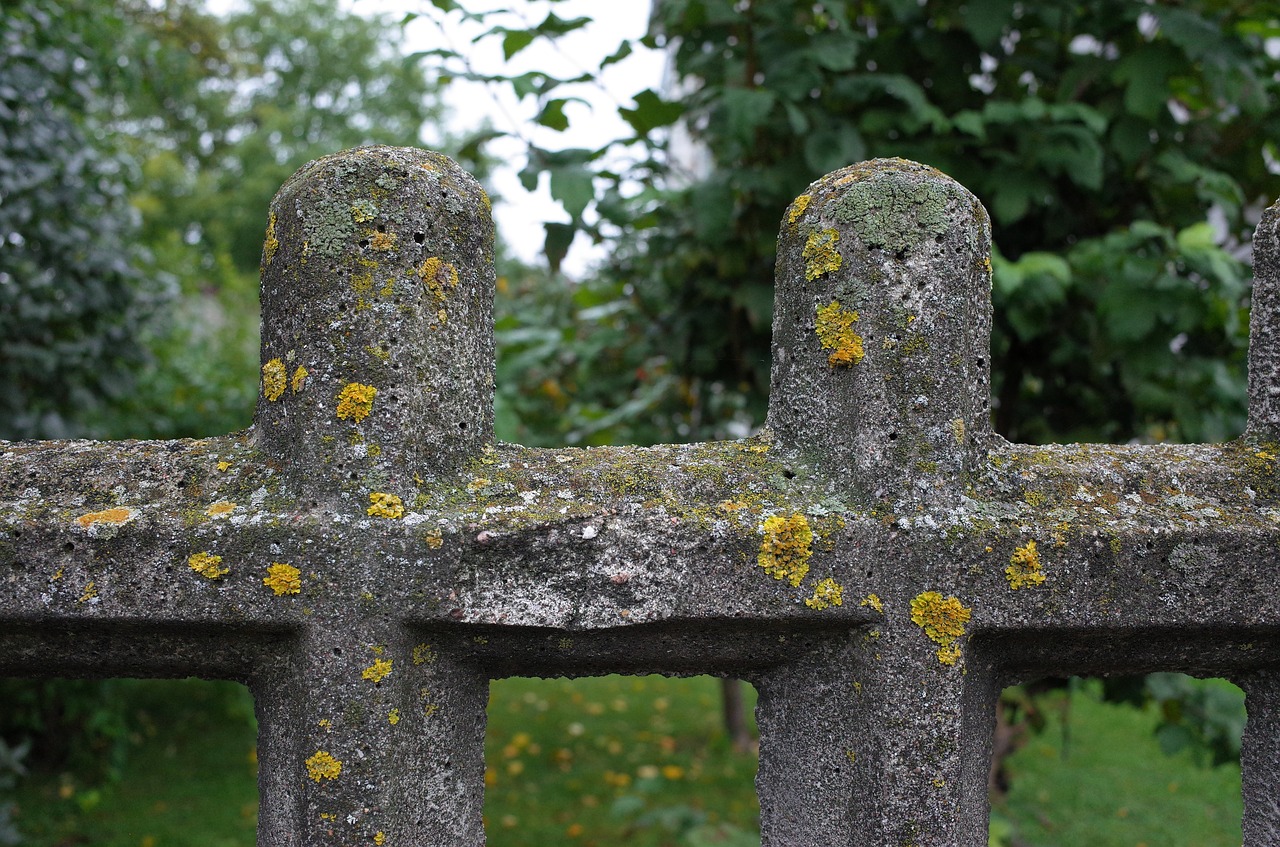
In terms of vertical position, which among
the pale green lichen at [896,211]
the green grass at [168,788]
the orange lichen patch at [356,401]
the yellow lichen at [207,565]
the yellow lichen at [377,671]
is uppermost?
the pale green lichen at [896,211]

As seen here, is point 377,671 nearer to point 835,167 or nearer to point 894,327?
point 894,327

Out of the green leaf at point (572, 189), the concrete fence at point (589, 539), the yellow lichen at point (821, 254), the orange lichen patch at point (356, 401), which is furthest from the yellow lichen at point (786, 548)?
the green leaf at point (572, 189)

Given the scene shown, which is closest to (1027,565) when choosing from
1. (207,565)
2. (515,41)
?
(207,565)

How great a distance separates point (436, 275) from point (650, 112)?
142cm

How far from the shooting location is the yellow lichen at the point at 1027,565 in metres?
1.23

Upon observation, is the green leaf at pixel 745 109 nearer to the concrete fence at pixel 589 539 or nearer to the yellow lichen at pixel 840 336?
the concrete fence at pixel 589 539

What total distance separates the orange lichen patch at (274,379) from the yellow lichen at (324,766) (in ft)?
1.55

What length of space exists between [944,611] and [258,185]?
25.4 meters

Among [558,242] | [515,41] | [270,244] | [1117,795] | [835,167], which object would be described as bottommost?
[1117,795]

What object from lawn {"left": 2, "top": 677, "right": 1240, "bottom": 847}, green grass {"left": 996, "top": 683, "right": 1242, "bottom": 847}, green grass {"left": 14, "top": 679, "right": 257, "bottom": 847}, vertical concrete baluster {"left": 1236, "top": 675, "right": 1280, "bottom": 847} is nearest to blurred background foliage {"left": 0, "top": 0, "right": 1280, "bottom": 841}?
vertical concrete baluster {"left": 1236, "top": 675, "right": 1280, "bottom": 847}

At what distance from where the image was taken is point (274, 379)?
1247 mm

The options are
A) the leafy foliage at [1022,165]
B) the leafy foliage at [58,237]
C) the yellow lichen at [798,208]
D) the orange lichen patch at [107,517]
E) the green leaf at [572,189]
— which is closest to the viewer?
the orange lichen patch at [107,517]

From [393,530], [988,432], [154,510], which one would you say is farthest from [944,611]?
[154,510]

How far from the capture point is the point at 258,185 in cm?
2361
